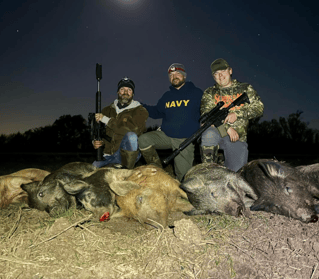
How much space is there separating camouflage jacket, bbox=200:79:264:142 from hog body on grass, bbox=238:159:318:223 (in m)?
1.43

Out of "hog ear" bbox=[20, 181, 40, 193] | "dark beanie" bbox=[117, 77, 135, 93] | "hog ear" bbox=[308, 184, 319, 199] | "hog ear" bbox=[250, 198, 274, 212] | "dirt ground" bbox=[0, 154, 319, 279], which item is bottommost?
"dirt ground" bbox=[0, 154, 319, 279]

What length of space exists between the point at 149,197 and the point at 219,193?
0.87 metres

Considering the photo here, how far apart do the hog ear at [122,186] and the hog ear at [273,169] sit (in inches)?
62.8

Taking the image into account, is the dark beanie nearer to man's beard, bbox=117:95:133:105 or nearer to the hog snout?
man's beard, bbox=117:95:133:105

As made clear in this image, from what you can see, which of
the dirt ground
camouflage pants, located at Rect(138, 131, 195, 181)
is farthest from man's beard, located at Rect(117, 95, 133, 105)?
the dirt ground

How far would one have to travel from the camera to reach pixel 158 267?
2064 mm

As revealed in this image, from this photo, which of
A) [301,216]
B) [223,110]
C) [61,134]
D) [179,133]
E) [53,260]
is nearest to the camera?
[53,260]

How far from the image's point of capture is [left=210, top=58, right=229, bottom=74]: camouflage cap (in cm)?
464

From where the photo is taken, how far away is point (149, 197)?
118 inches

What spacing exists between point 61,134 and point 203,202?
23.3m

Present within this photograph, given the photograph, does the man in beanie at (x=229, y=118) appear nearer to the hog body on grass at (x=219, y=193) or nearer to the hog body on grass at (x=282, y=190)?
the hog body on grass at (x=219, y=193)

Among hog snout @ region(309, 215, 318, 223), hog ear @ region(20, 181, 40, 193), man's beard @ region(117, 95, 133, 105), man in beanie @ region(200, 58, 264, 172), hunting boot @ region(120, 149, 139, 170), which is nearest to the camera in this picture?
hog snout @ region(309, 215, 318, 223)

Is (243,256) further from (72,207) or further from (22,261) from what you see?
(72,207)

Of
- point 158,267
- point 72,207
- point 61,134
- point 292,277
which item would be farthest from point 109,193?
point 61,134
